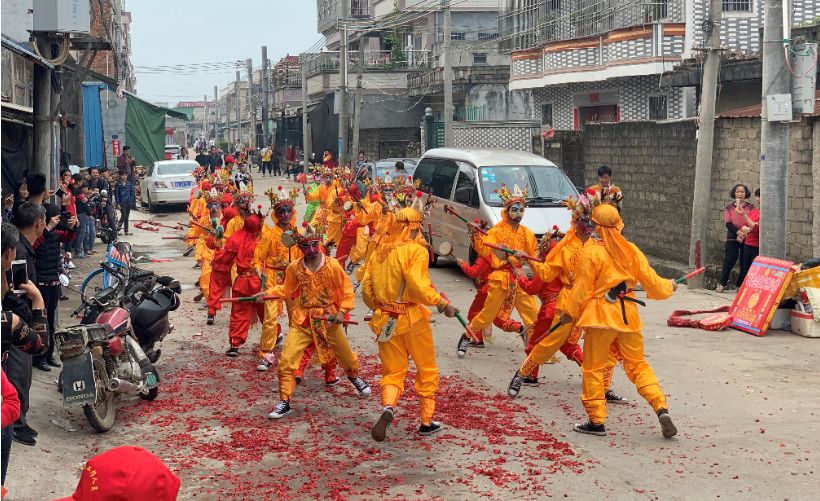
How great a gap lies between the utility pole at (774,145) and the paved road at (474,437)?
1.90m

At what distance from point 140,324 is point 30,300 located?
2.55 m

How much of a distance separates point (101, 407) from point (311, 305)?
5.93 ft

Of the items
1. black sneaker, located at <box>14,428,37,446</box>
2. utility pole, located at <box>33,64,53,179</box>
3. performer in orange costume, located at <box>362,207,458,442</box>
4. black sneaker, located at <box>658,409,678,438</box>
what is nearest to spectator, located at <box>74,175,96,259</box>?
utility pole, located at <box>33,64,53,179</box>

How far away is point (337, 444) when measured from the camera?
26.1ft

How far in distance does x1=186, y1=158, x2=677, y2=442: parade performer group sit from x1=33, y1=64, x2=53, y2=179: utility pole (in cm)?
338

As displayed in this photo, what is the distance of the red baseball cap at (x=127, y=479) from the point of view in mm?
2924

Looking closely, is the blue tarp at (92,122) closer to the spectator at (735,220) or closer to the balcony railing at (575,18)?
the balcony railing at (575,18)

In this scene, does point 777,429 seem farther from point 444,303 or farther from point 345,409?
point 345,409

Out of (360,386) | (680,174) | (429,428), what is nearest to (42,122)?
(360,386)

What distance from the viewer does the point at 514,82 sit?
104 ft

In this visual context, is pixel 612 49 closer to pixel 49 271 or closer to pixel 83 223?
pixel 83 223

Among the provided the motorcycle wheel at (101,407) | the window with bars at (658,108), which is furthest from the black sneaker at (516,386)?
the window with bars at (658,108)

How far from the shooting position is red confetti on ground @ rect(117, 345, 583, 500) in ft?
22.8

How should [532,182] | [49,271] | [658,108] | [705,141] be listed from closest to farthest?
[49,271] < [705,141] < [532,182] < [658,108]
